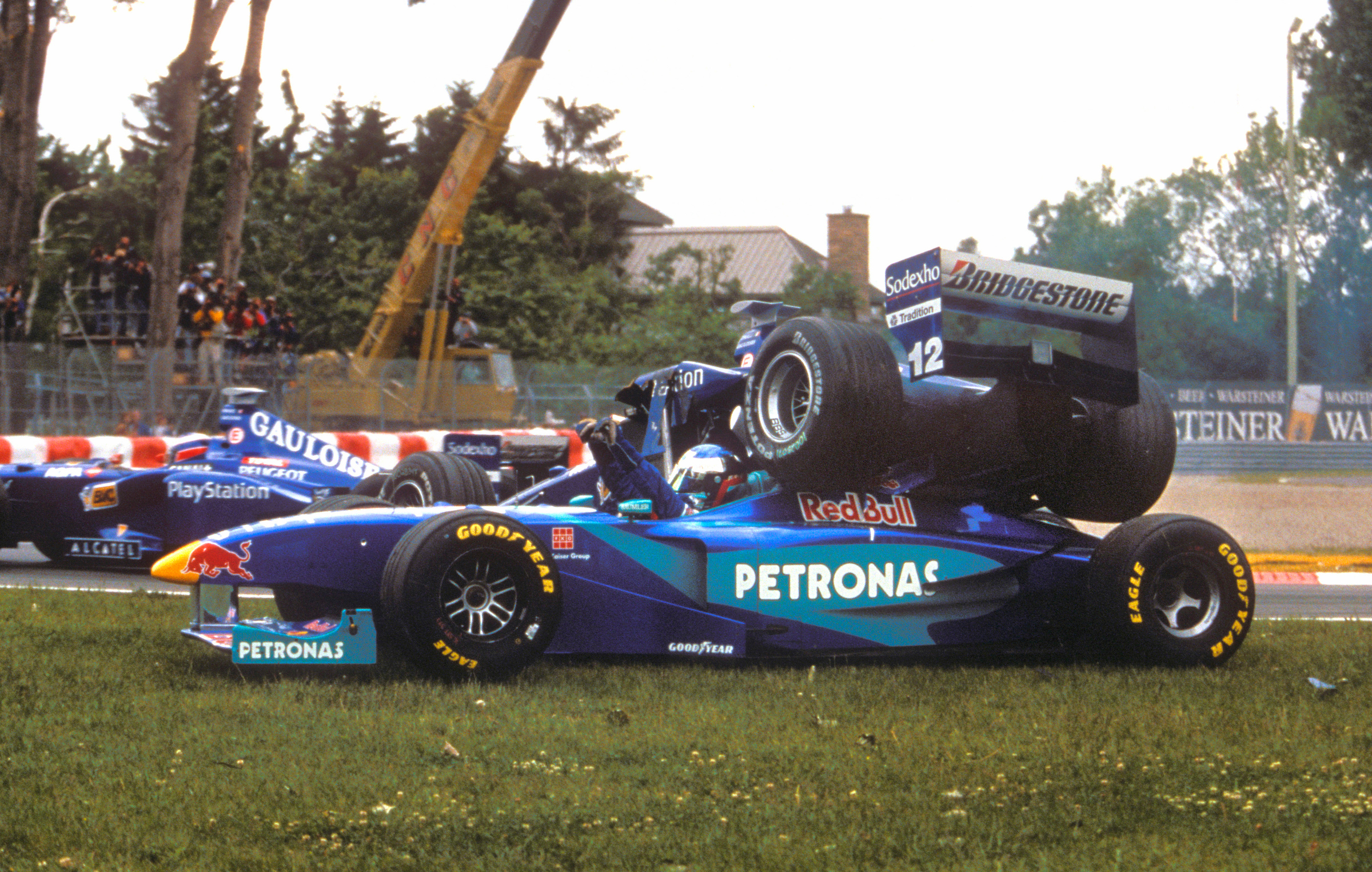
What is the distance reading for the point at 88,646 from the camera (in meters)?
7.39

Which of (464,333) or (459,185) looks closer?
(459,185)

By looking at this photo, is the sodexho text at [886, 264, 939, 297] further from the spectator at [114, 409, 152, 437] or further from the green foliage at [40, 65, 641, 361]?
the green foliage at [40, 65, 641, 361]

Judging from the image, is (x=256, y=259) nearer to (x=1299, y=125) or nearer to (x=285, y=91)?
(x=285, y=91)

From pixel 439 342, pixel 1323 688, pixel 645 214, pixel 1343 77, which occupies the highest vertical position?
pixel 645 214

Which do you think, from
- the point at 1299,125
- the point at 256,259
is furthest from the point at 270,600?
the point at 256,259

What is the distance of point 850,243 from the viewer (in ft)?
132

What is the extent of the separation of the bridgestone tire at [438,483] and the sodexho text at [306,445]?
3320 millimetres

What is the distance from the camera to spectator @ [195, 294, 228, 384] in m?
22.1

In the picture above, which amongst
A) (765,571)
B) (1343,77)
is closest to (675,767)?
(765,571)

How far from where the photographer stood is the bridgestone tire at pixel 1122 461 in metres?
7.74

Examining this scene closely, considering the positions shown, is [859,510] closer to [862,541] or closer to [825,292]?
[862,541]

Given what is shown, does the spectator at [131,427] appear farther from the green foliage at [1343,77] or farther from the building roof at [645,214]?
the building roof at [645,214]

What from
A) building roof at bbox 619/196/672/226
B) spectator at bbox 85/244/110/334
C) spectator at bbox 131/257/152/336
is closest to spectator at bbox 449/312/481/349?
spectator at bbox 131/257/152/336

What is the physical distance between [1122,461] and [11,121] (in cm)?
2272
